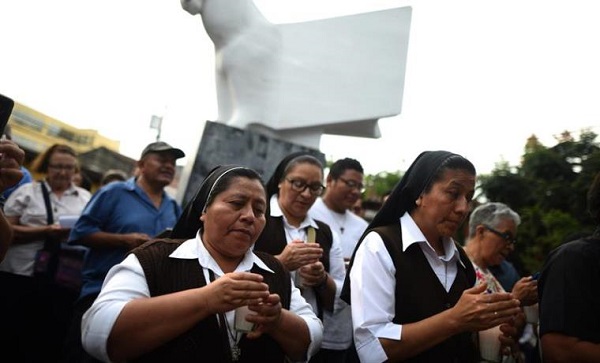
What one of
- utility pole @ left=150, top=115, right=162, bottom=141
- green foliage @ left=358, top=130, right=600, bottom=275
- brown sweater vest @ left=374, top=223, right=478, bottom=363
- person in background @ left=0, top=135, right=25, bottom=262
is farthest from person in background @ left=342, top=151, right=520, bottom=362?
utility pole @ left=150, top=115, right=162, bottom=141

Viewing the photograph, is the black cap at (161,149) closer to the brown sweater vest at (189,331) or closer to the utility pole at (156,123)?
the brown sweater vest at (189,331)

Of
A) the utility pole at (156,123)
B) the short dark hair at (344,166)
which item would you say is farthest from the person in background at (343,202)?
the utility pole at (156,123)

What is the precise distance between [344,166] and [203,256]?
8.25ft

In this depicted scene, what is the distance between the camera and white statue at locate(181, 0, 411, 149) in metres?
7.24

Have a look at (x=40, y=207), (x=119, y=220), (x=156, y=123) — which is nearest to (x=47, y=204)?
(x=40, y=207)

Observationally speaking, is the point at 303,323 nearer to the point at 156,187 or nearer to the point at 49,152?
the point at 156,187

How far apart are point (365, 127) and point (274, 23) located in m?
2.06

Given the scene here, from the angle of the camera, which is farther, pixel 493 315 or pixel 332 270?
pixel 332 270

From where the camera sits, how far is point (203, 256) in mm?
2084

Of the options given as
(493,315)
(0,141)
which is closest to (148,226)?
(0,141)

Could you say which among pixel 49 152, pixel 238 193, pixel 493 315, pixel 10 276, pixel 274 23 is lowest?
pixel 10 276

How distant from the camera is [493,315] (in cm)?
203

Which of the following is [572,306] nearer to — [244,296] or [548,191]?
[244,296]

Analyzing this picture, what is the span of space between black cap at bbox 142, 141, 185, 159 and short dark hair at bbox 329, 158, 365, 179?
1263mm
